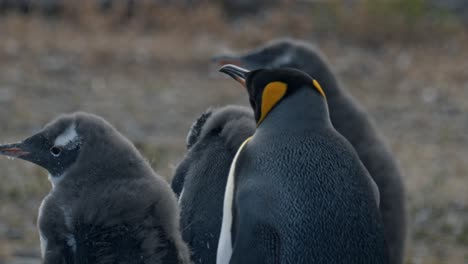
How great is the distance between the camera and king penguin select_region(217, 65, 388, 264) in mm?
2715

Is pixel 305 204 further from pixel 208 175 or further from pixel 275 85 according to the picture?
pixel 208 175

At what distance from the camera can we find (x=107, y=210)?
9.53 feet

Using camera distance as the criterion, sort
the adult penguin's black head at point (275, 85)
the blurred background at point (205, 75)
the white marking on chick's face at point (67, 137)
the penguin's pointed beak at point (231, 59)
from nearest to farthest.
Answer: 1. the adult penguin's black head at point (275, 85)
2. the white marking on chick's face at point (67, 137)
3. the penguin's pointed beak at point (231, 59)
4. the blurred background at point (205, 75)

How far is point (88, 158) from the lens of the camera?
3.07 metres

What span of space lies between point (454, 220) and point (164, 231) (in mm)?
3266

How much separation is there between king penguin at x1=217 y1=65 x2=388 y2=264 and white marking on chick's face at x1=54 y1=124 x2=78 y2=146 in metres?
0.56

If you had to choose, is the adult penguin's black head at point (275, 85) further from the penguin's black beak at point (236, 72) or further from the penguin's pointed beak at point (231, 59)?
the penguin's pointed beak at point (231, 59)

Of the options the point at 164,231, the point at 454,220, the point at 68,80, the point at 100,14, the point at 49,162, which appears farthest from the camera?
the point at 100,14

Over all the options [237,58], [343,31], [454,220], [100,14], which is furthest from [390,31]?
[237,58]

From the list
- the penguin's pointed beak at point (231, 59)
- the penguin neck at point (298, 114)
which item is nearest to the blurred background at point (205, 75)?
the penguin's pointed beak at point (231, 59)

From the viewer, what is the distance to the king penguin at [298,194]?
271cm

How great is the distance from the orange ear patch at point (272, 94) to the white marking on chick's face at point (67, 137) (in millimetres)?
627

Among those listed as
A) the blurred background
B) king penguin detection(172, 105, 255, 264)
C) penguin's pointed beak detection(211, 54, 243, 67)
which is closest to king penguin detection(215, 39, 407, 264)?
penguin's pointed beak detection(211, 54, 243, 67)

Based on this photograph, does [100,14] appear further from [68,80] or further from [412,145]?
[412,145]
